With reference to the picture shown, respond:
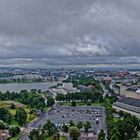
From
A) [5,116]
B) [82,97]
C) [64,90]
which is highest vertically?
[5,116]

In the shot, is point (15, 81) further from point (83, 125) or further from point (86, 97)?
point (83, 125)

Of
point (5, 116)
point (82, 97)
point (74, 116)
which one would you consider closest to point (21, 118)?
point (5, 116)

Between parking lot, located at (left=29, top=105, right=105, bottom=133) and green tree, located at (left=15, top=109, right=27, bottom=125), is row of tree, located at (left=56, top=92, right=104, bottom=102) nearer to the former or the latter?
parking lot, located at (left=29, top=105, right=105, bottom=133)

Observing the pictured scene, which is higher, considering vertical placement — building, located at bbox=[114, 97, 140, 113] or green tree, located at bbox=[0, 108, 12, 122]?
green tree, located at bbox=[0, 108, 12, 122]

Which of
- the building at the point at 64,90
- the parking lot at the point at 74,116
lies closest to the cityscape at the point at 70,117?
the parking lot at the point at 74,116

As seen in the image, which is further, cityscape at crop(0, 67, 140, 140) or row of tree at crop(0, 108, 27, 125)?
row of tree at crop(0, 108, 27, 125)

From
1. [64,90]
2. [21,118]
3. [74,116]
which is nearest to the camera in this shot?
[21,118]

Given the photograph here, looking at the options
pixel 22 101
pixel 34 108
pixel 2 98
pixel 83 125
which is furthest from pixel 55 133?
pixel 2 98

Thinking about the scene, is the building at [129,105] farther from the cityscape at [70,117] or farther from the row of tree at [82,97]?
the row of tree at [82,97]

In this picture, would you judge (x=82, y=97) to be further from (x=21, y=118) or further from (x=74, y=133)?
(x=74, y=133)

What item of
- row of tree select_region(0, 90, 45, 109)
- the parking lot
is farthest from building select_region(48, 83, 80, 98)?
the parking lot
